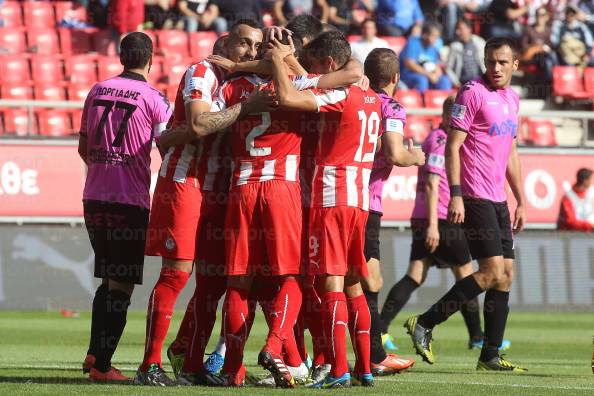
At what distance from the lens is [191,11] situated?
73.0ft

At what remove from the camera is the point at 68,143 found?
17.3m

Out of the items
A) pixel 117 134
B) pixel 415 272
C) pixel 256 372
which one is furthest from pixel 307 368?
pixel 415 272

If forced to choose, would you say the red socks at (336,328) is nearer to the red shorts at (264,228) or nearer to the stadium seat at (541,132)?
the red shorts at (264,228)

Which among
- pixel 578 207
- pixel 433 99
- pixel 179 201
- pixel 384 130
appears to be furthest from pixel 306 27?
pixel 433 99

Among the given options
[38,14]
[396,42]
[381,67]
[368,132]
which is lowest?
[368,132]

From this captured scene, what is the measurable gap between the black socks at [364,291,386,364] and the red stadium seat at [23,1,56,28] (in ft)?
44.8

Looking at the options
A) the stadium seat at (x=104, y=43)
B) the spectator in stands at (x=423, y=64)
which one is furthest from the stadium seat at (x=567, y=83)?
the stadium seat at (x=104, y=43)

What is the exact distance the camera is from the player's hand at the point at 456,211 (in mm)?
9852

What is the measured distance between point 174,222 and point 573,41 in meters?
17.4

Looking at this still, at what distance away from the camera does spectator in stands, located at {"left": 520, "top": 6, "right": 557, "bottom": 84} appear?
2381cm

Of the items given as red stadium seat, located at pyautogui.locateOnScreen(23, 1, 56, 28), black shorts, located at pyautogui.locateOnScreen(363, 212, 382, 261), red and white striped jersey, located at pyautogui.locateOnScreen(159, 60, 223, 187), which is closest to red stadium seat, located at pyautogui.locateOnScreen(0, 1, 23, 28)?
red stadium seat, located at pyautogui.locateOnScreen(23, 1, 56, 28)

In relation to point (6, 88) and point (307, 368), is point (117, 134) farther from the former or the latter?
point (6, 88)

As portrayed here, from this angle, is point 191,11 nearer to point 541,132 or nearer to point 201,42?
point 201,42

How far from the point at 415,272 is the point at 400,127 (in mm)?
4348
